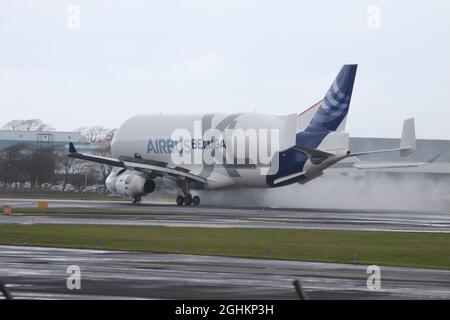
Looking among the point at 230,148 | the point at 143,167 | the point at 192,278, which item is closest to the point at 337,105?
the point at 230,148

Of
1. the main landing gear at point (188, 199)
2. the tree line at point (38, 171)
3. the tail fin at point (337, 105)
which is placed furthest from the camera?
the tree line at point (38, 171)

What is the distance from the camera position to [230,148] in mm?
81125

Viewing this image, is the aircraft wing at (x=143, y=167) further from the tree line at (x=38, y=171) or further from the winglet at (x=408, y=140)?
the tree line at (x=38, y=171)

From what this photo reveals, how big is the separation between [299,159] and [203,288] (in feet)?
172

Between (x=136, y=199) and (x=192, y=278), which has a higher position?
(x=192, y=278)

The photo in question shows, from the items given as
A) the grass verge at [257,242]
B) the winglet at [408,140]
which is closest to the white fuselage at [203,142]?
the winglet at [408,140]

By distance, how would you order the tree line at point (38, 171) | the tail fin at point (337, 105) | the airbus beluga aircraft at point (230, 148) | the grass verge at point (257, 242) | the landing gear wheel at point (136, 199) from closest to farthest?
the grass verge at point (257, 242) → the tail fin at point (337, 105) → the airbus beluga aircraft at point (230, 148) → the landing gear wheel at point (136, 199) → the tree line at point (38, 171)

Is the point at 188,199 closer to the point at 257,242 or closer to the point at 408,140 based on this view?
the point at 408,140

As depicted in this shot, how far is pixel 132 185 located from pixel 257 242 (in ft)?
140

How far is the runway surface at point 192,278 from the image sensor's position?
2311 centimetres

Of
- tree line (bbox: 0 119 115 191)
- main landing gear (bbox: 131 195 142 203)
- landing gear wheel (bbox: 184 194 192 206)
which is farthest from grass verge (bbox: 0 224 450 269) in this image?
tree line (bbox: 0 119 115 191)

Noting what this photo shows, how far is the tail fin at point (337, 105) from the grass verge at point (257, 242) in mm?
28345

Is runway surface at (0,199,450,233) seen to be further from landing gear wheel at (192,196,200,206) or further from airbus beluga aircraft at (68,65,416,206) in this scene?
landing gear wheel at (192,196,200,206)
